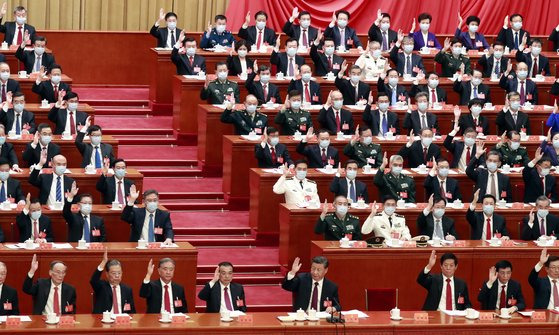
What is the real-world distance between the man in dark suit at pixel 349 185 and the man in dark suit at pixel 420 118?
69.4 inches

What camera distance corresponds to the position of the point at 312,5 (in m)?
19.5

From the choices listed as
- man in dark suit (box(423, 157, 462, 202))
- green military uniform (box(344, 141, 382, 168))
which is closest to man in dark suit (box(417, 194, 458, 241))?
man in dark suit (box(423, 157, 462, 202))

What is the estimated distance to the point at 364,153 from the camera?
15.2m

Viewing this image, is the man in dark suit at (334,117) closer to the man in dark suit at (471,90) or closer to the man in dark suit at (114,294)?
the man in dark suit at (471,90)

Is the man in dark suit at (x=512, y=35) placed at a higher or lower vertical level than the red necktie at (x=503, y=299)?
higher

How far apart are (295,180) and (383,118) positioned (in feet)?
6.34

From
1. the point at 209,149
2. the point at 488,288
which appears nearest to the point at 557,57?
the point at 209,149

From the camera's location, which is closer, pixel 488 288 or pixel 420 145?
pixel 488 288

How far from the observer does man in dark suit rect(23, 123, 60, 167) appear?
1443 centimetres

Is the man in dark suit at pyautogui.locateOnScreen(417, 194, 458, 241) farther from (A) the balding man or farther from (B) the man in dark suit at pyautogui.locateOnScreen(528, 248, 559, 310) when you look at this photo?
(A) the balding man

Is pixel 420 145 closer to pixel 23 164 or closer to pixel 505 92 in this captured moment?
pixel 505 92

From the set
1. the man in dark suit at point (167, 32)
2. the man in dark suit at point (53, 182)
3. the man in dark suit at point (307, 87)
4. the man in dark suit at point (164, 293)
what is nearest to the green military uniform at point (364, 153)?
the man in dark suit at point (307, 87)

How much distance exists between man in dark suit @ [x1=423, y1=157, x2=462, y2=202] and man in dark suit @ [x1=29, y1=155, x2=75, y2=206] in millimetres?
3428

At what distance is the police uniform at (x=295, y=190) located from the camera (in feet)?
46.7
